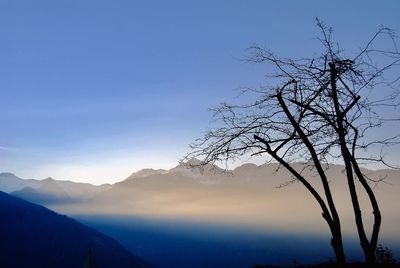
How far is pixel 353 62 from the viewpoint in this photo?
11.6 m

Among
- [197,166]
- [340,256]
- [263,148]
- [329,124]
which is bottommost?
[340,256]

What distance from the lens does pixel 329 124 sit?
12.1 meters

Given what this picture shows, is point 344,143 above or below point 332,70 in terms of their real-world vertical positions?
below

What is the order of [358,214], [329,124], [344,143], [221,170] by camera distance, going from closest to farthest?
1. [358,214]
2. [344,143]
3. [329,124]
4. [221,170]

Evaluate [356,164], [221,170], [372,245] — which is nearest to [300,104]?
[356,164]

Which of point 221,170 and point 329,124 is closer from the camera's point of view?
point 329,124

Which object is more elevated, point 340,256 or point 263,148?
point 263,148

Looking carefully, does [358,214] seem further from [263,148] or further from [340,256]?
[263,148]

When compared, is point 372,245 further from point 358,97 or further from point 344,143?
point 358,97

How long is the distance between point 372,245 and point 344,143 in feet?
8.28

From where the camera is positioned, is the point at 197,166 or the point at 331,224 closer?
the point at 331,224

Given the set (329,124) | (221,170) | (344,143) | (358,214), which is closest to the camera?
(358,214)

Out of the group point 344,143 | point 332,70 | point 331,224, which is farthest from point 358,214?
point 332,70

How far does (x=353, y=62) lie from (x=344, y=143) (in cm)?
213
